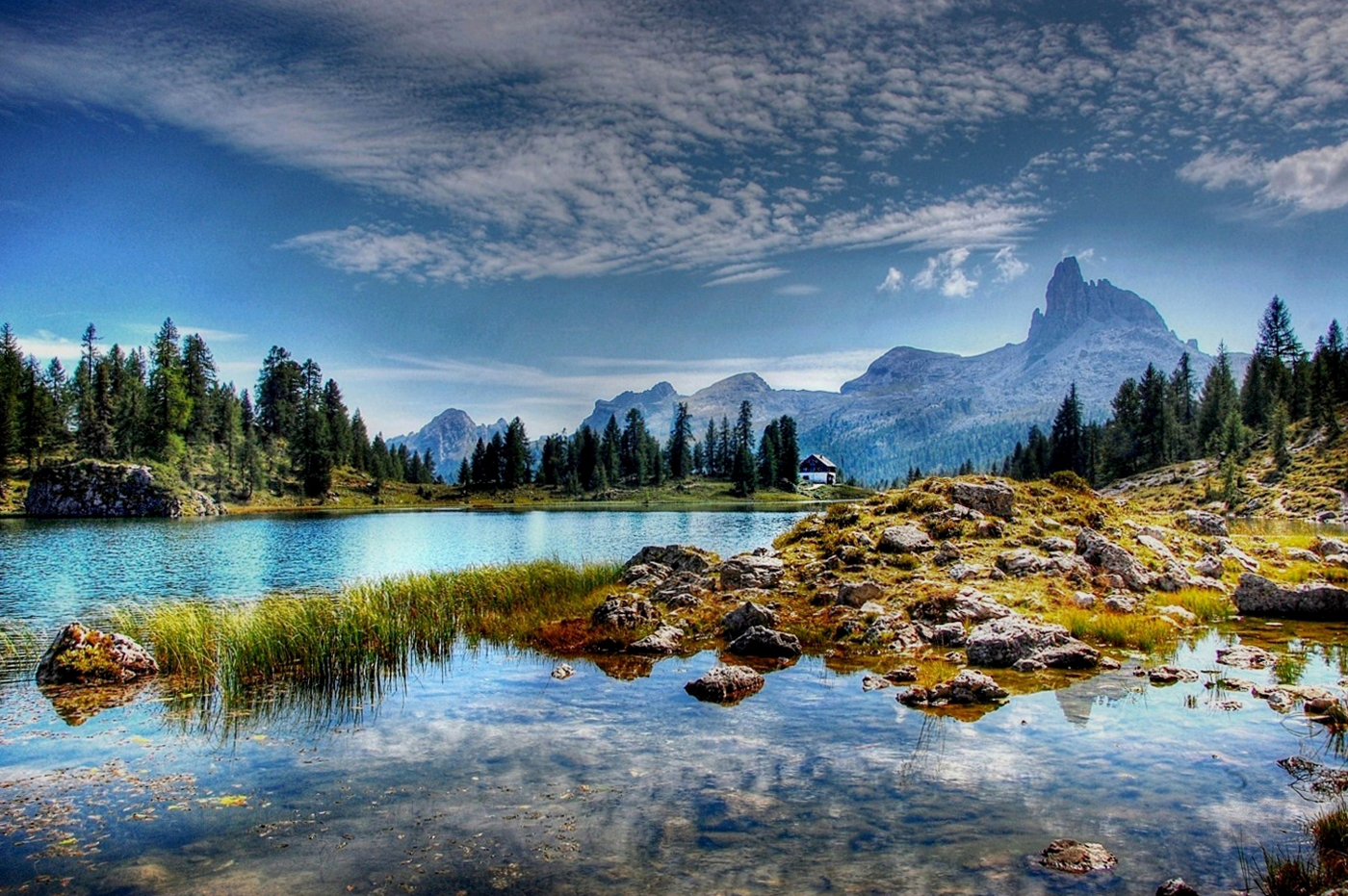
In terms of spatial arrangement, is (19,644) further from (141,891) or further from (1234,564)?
(1234,564)

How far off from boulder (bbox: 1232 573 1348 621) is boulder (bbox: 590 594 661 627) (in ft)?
64.6

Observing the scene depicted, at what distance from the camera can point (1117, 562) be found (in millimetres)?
26016

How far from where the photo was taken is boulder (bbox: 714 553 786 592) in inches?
1078

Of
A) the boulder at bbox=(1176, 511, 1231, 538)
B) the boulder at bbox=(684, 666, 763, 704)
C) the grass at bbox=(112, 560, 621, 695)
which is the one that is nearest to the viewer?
the boulder at bbox=(684, 666, 763, 704)

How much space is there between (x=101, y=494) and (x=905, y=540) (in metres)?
143

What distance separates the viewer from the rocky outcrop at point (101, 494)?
120312 mm

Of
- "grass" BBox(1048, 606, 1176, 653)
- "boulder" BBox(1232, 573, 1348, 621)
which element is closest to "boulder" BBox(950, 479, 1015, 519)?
"boulder" BBox(1232, 573, 1348, 621)

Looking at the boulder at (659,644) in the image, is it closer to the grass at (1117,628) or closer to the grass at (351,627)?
the grass at (351,627)

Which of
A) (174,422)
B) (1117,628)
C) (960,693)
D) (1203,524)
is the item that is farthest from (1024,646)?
(174,422)

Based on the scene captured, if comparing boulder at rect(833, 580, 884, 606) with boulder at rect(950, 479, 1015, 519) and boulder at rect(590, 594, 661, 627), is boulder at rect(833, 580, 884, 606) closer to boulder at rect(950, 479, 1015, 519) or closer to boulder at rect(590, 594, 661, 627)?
boulder at rect(590, 594, 661, 627)

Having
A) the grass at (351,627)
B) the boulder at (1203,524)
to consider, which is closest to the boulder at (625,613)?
the grass at (351,627)

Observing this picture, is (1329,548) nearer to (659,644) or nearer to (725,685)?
(659,644)

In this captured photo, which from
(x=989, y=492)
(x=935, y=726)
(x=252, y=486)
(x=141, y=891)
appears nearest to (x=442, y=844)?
(x=141, y=891)

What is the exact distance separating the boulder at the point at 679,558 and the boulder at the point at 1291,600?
18904mm
